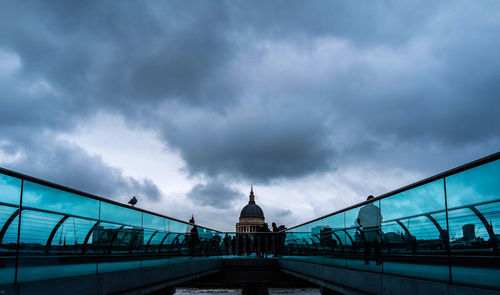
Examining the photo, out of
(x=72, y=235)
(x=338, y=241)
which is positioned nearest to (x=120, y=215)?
(x=72, y=235)

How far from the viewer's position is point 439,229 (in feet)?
16.0

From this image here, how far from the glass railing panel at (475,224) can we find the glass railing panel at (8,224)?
15.5 feet

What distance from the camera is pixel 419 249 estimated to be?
5.39 meters

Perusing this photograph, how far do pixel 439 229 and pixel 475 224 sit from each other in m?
0.59

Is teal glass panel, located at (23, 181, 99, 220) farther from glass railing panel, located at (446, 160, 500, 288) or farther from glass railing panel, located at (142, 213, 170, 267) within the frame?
glass railing panel, located at (446, 160, 500, 288)

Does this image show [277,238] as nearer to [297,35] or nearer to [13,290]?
[297,35]

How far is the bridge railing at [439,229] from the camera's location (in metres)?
4.06

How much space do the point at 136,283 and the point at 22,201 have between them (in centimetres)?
352

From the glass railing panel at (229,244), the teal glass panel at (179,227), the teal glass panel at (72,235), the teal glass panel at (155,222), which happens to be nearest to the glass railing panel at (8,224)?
the teal glass panel at (72,235)

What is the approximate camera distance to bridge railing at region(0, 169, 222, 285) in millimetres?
4531

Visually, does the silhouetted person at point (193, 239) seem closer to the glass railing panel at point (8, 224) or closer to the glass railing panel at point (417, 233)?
the glass railing panel at point (417, 233)

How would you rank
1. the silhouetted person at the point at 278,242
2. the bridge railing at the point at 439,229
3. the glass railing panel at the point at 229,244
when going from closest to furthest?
the bridge railing at the point at 439,229 → the silhouetted person at the point at 278,242 → the glass railing panel at the point at 229,244

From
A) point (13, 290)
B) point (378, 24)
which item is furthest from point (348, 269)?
point (378, 24)

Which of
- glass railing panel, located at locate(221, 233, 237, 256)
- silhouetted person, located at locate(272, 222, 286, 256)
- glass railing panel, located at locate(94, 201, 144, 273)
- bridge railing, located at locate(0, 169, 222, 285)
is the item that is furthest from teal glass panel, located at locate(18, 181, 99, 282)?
glass railing panel, located at locate(221, 233, 237, 256)
